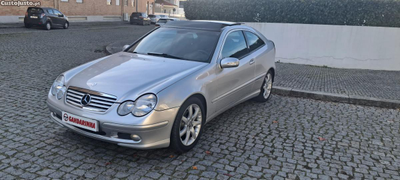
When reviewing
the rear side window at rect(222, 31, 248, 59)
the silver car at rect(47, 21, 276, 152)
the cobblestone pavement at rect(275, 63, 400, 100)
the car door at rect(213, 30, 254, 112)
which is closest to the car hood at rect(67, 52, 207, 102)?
the silver car at rect(47, 21, 276, 152)

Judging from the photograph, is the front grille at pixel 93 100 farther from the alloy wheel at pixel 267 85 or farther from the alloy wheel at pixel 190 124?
the alloy wheel at pixel 267 85

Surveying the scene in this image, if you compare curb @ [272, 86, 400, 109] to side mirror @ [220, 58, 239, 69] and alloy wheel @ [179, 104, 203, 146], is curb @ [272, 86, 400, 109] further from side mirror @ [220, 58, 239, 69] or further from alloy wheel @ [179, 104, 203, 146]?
alloy wheel @ [179, 104, 203, 146]

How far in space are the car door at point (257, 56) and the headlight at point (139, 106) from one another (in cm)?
252

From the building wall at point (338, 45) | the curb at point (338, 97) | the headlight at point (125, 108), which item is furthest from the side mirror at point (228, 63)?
the building wall at point (338, 45)

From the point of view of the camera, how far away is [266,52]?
6047 millimetres

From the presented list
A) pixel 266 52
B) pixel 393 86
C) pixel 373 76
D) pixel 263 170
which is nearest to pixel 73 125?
pixel 263 170

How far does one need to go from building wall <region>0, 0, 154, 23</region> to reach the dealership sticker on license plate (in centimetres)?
2265

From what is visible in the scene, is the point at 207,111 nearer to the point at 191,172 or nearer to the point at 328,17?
the point at 191,172

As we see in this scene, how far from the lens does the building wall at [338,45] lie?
35.3ft

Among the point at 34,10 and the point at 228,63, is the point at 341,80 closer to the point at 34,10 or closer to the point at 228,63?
the point at 228,63

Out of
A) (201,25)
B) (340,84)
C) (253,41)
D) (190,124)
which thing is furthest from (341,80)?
(190,124)

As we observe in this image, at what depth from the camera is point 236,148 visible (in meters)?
4.09

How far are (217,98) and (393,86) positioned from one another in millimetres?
6212

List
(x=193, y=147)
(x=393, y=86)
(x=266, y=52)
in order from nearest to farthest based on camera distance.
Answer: (x=193, y=147) < (x=266, y=52) < (x=393, y=86)
